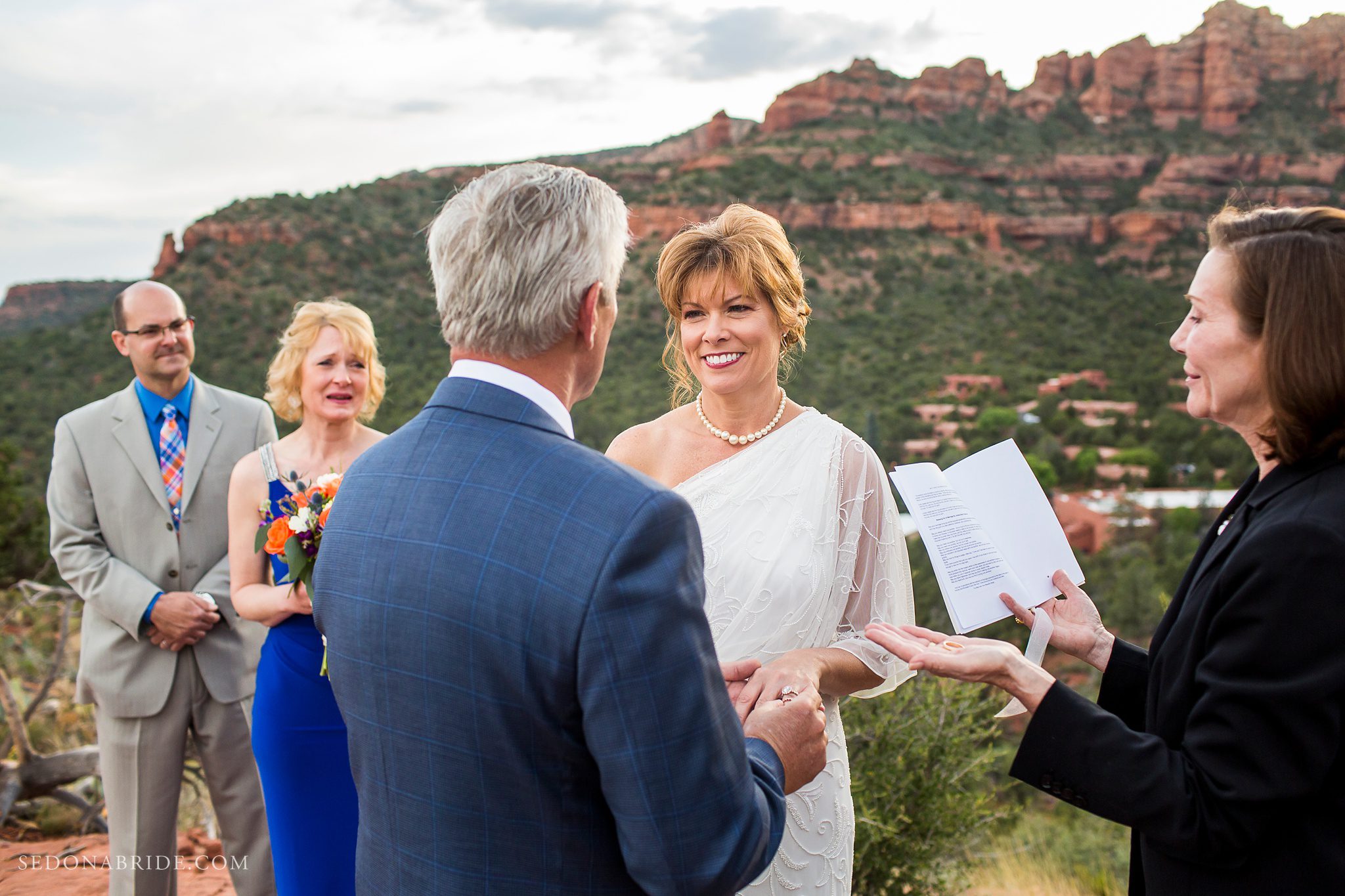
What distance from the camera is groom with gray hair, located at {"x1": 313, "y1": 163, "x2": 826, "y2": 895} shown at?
122cm

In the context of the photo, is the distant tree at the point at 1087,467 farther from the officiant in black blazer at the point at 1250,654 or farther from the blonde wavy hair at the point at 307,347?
the officiant in black blazer at the point at 1250,654

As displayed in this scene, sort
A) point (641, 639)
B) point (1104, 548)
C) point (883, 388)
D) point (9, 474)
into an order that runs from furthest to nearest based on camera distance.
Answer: point (883, 388), point (1104, 548), point (9, 474), point (641, 639)

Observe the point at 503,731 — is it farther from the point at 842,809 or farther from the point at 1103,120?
the point at 1103,120

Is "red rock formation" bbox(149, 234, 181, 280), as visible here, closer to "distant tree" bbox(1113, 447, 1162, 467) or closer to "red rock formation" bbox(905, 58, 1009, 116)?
"distant tree" bbox(1113, 447, 1162, 467)

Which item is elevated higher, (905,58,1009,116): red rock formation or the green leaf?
(905,58,1009,116): red rock formation

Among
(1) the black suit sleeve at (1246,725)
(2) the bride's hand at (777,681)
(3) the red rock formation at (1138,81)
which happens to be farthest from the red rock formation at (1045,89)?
(1) the black suit sleeve at (1246,725)

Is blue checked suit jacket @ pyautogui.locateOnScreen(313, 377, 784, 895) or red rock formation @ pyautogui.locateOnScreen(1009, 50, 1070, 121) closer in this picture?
blue checked suit jacket @ pyautogui.locateOnScreen(313, 377, 784, 895)

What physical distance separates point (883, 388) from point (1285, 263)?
25140 millimetres

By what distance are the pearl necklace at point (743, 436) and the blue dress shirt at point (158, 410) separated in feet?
8.37

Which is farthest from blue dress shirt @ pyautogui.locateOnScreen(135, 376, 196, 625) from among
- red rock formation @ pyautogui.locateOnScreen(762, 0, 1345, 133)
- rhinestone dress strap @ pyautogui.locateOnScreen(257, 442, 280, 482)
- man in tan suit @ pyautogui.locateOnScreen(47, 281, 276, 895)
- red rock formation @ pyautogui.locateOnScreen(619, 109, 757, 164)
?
red rock formation @ pyautogui.locateOnScreen(762, 0, 1345, 133)

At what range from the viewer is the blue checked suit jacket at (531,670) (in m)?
1.21

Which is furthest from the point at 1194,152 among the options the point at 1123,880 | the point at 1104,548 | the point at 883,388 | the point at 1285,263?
the point at 1285,263

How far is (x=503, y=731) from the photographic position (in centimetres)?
126

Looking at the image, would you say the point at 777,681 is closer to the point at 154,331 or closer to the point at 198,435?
the point at 198,435
